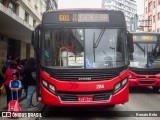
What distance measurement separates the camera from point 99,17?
9109 mm

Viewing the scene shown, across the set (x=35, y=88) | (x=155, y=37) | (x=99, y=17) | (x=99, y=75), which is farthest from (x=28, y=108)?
(x=155, y=37)

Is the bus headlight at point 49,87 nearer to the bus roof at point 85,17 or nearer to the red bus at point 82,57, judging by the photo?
the red bus at point 82,57

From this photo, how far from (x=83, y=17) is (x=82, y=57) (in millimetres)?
1227

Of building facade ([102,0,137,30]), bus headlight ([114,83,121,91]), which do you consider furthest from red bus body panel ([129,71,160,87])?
building facade ([102,0,137,30])

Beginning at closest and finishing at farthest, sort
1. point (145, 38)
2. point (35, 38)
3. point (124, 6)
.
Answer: point (35, 38) → point (145, 38) → point (124, 6)

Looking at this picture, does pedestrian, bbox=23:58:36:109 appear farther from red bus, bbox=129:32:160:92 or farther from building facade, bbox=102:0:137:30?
building facade, bbox=102:0:137:30

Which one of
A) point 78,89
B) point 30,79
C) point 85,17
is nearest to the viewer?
point 78,89

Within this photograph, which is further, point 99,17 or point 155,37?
point 155,37

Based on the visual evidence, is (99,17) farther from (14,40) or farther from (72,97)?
(14,40)

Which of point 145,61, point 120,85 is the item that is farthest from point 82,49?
point 145,61

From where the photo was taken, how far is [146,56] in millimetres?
14820

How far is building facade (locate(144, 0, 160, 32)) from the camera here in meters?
63.1

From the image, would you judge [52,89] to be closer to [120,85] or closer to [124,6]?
[120,85]

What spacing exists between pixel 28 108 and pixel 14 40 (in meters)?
16.0
